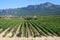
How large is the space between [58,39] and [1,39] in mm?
7755

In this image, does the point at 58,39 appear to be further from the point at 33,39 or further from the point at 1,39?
the point at 1,39

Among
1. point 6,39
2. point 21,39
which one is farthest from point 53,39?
point 6,39

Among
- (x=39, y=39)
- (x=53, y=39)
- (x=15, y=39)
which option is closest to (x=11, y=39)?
(x=15, y=39)

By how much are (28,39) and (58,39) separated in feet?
13.3

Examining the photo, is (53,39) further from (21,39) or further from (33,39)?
(21,39)

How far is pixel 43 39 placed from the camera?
24.3 meters

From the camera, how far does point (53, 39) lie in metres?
24.4

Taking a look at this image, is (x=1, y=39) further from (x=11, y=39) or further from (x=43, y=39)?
(x=43, y=39)

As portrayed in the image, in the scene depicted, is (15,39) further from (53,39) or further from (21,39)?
(53,39)

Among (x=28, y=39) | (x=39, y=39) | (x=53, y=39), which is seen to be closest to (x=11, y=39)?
(x=28, y=39)

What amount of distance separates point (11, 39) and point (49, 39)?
5.12 m

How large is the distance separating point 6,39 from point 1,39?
75 centimetres

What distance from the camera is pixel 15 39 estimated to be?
2459 cm

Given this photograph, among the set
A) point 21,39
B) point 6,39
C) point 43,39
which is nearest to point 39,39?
point 43,39
